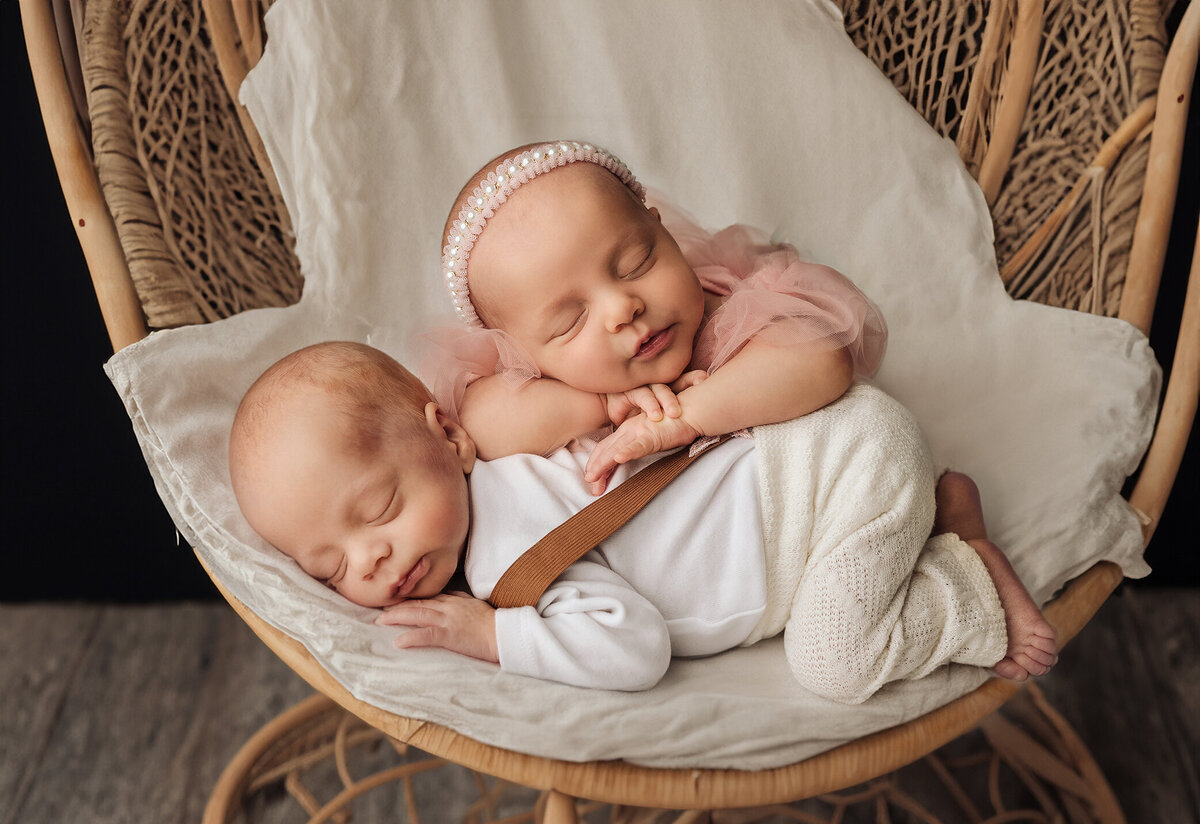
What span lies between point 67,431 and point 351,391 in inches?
36.1

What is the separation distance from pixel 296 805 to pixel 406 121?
0.91 metres

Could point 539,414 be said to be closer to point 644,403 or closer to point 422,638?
point 644,403

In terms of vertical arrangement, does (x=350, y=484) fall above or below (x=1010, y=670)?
above

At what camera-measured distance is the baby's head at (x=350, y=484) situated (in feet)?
2.81

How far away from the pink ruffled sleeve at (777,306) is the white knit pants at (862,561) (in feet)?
0.21

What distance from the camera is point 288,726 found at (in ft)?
4.55

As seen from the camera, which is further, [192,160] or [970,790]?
[970,790]

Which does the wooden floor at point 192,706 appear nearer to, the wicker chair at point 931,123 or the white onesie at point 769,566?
the wicker chair at point 931,123

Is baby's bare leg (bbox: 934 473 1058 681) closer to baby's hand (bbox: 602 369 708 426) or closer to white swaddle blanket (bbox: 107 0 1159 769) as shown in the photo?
white swaddle blanket (bbox: 107 0 1159 769)

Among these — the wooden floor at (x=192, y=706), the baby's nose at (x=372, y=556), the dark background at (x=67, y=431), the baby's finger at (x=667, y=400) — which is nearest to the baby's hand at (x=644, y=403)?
the baby's finger at (x=667, y=400)

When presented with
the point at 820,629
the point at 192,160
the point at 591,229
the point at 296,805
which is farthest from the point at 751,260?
the point at 296,805

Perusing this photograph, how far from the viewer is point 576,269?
86 centimetres

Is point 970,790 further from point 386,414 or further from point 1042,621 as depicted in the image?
point 386,414

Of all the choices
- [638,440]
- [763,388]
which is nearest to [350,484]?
[638,440]
